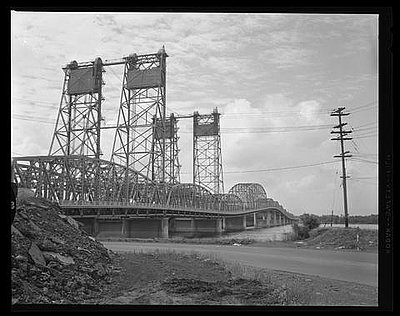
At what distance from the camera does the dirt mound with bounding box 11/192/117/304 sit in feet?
9.05

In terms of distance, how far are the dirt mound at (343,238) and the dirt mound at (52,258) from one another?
1.73 metres

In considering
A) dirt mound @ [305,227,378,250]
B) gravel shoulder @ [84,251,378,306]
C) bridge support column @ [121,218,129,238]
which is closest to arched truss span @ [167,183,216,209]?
bridge support column @ [121,218,129,238]

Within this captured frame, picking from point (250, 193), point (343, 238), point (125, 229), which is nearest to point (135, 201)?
point (125, 229)

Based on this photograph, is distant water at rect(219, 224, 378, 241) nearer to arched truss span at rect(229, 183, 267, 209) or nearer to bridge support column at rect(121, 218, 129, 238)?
arched truss span at rect(229, 183, 267, 209)

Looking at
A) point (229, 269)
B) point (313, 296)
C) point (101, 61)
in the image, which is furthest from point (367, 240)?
point (101, 61)

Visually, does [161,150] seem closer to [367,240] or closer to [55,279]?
[55,279]

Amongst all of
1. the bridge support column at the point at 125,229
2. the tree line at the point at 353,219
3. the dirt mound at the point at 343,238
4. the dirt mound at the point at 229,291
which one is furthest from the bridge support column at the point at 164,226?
the tree line at the point at 353,219

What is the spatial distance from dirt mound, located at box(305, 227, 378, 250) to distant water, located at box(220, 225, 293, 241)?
0.65 ft

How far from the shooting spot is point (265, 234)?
3.61 m

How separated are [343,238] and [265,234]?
0.68m
